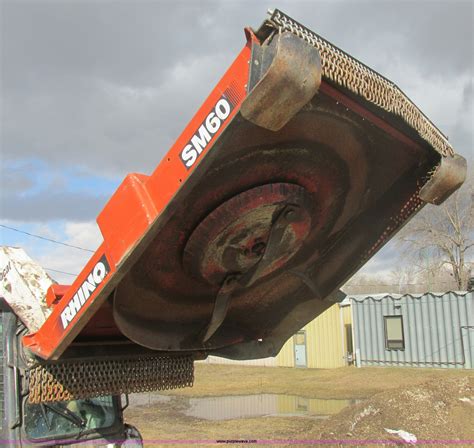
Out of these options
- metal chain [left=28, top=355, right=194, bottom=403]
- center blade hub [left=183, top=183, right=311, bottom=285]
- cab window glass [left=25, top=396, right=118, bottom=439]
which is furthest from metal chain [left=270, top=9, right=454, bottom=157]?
cab window glass [left=25, top=396, right=118, bottom=439]

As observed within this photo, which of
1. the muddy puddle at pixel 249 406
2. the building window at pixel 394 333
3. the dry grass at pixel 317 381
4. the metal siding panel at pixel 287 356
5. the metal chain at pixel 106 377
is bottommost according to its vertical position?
the muddy puddle at pixel 249 406

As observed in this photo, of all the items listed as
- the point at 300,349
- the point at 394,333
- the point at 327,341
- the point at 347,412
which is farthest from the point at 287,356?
the point at 347,412

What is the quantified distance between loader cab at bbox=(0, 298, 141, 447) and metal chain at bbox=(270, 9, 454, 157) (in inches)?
79.0

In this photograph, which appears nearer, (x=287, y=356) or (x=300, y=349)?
(x=300, y=349)

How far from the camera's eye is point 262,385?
16891 mm

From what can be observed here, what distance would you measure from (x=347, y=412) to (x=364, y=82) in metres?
7.18

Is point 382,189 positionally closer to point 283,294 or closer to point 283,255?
point 283,255

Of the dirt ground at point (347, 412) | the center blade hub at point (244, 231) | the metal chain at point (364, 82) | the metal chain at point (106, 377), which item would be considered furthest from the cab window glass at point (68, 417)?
the dirt ground at point (347, 412)

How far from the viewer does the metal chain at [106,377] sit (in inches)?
111

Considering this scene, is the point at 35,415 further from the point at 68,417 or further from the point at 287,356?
the point at 287,356

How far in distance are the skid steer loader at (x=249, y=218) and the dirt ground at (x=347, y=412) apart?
4110 millimetres

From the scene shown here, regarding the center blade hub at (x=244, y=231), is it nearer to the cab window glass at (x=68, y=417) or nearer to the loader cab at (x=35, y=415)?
the loader cab at (x=35, y=415)

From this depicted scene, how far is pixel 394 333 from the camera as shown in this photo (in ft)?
60.7

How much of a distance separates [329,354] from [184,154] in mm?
19350
